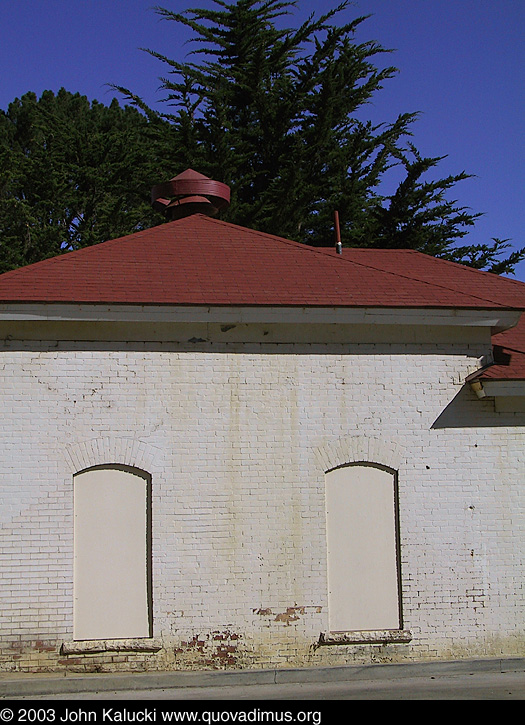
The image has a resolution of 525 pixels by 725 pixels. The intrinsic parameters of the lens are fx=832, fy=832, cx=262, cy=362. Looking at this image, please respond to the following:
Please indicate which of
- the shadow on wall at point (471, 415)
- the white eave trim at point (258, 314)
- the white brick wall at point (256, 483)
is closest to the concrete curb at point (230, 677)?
the white brick wall at point (256, 483)

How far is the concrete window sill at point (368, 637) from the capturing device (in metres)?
9.52

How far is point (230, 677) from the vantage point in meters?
9.13

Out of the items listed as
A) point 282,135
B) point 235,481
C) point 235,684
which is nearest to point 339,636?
point 235,684

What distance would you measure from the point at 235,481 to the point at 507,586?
3.53 meters

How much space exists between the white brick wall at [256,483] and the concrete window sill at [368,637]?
85 millimetres

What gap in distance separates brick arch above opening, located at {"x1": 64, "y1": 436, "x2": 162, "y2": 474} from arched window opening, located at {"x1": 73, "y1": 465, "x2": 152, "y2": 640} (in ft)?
0.36

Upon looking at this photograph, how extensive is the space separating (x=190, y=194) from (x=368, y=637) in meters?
7.54

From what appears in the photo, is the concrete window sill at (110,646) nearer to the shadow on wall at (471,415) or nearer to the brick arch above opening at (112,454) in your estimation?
the brick arch above opening at (112,454)

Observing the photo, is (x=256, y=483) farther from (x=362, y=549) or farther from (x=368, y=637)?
(x=368, y=637)

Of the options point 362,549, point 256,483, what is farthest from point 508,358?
point 256,483

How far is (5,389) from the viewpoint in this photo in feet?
30.7

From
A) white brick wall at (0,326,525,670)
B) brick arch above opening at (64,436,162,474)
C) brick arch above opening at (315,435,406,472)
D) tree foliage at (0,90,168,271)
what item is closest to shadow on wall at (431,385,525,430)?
white brick wall at (0,326,525,670)

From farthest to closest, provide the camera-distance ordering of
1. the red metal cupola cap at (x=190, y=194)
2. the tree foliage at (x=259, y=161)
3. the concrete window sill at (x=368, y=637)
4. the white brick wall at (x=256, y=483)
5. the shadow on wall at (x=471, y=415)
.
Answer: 1. the tree foliage at (x=259, y=161)
2. the red metal cupola cap at (x=190, y=194)
3. the shadow on wall at (x=471, y=415)
4. the concrete window sill at (x=368, y=637)
5. the white brick wall at (x=256, y=483)

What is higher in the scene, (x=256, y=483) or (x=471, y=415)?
(x=471, y=415)
